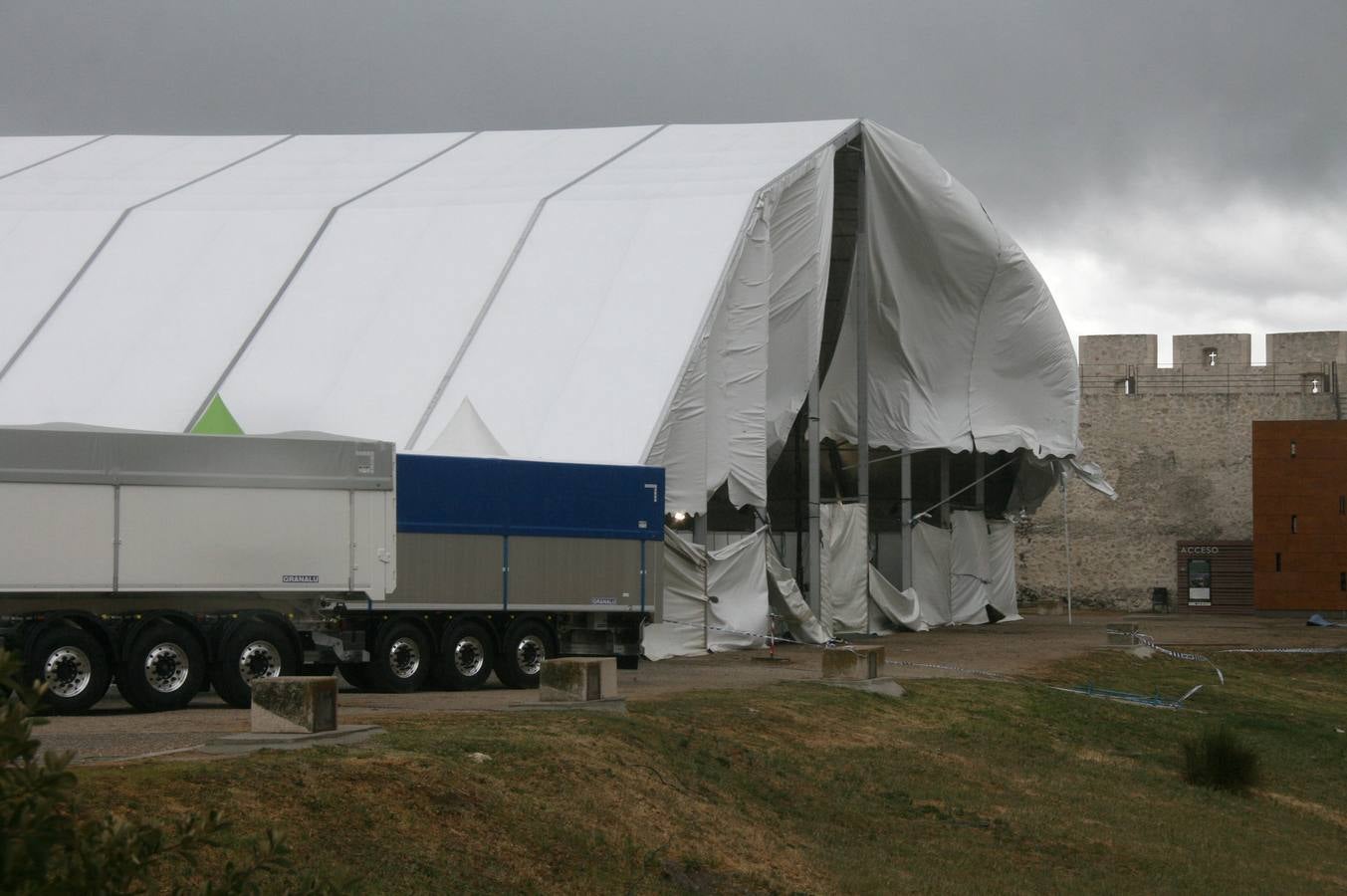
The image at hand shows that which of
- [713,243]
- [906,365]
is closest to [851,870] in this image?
[713,243]

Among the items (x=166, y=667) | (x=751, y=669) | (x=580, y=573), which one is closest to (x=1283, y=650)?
(x=751, y=669)

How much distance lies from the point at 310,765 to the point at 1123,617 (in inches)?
1535

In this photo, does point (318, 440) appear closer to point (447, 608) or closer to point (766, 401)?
point (447, 608)

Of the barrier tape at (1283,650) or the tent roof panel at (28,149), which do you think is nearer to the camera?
the barrier tape at (1283,650)

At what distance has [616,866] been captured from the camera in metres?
10.9

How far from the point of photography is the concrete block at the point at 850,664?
66.9 ft

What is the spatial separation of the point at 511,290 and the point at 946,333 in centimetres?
1238

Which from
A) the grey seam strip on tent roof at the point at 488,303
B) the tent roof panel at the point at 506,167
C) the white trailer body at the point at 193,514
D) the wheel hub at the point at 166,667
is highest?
the tent roof panel at the point at 506,167

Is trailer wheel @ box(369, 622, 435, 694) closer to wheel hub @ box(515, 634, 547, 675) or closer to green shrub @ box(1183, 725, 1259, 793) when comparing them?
wheel hub @ box(515, 634, 547, 675)

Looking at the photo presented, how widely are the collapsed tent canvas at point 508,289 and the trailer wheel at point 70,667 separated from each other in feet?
31.6

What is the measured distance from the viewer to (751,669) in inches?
909

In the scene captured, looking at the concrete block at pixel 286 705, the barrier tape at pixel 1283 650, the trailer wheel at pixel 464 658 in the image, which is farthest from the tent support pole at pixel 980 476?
the concrete block at pixel 286 705

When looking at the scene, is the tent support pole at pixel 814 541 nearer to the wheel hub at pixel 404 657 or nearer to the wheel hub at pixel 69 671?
the wheel hub at pixel 404 657

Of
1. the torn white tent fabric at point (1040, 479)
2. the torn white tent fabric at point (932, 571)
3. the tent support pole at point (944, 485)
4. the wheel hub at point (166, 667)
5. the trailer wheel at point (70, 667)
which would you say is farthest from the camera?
the torn white tent fabric at point (1040, 479)
